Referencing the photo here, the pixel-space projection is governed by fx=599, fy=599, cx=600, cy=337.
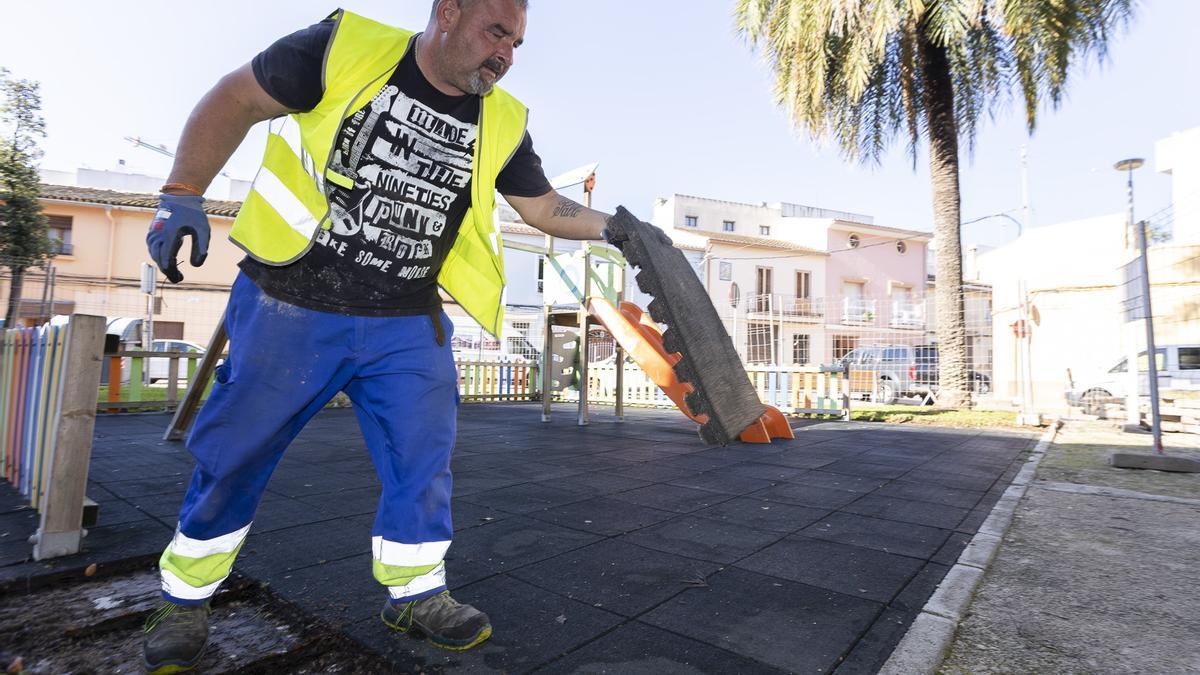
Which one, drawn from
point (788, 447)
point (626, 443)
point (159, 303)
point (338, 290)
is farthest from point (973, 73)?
point (159, 303)

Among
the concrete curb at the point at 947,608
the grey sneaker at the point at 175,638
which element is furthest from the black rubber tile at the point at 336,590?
the concrete curb at the point at 947,608

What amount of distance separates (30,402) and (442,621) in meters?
2.80

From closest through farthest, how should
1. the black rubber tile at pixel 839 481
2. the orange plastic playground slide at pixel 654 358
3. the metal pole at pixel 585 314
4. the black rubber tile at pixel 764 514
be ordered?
the black rubber tile at pixel 764 514 → the black rubber tile at pixel 839 481 → the orange plastic playground slide at pixel 654 358 → the metal pole at pixel 585 314

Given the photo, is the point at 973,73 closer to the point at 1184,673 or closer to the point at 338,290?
the point at 1184,673

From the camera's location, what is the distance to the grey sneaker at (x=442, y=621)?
176 cm

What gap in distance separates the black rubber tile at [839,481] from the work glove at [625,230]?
2955 mm

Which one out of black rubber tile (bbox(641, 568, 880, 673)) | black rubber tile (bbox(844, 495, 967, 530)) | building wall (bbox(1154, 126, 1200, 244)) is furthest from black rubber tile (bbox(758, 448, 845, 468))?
building wall (bbox(1154, 126, 1200, 244))

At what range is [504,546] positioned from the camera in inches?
108

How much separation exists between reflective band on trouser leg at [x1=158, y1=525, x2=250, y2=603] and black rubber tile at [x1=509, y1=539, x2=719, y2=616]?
41.1 inches

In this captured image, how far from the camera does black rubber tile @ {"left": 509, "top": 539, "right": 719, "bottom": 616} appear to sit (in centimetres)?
217

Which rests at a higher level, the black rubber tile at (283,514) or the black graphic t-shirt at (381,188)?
the black graphic t-shirt at (381,188)

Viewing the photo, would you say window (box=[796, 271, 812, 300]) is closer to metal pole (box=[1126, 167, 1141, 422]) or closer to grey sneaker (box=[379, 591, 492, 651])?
metal pole (box=[1126, 167, 1141, 422])

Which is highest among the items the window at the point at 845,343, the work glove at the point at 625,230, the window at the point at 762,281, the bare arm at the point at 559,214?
the window at the point at 762,281

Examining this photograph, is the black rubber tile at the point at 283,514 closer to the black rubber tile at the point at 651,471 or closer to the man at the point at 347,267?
the man at the point at 347,267
